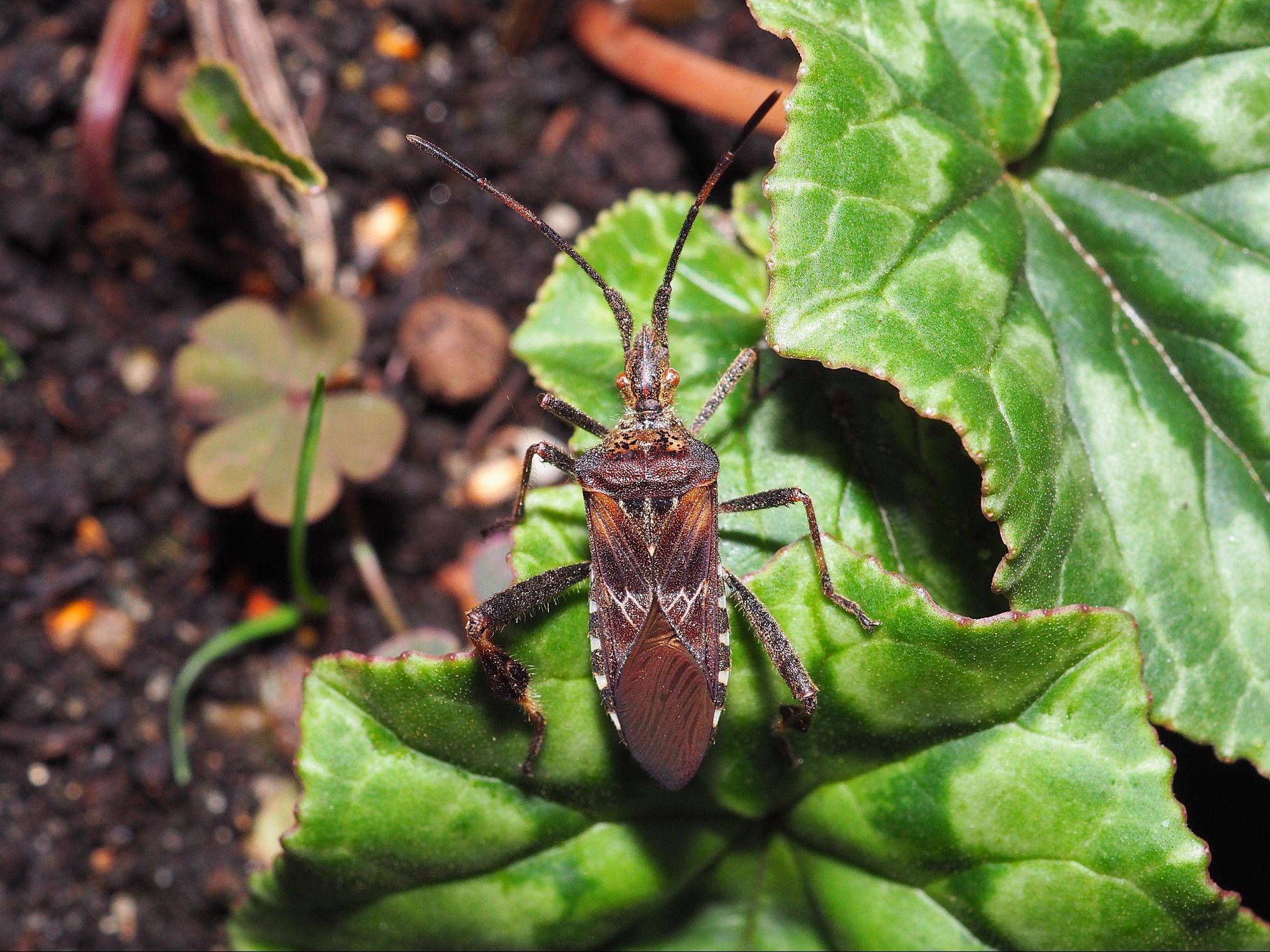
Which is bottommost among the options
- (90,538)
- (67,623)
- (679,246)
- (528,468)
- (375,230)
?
(67,623)

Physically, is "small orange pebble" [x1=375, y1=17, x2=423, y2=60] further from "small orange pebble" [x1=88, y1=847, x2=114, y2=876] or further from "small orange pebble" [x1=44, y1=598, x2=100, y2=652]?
"small orange pebble" [x1=88, y1=847, x2=114, y2=876]

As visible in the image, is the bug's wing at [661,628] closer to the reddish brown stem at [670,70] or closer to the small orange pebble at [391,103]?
the reddish brown stem at [670,70]

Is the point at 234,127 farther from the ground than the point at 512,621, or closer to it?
farther from the ground

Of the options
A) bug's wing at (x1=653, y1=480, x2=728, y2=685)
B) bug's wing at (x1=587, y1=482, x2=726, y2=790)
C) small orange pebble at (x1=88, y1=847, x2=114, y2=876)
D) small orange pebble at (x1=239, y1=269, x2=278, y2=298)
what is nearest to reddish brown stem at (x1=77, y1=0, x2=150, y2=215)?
small orange pebble at (x1=239, y1=269, x2=278, y2=298)

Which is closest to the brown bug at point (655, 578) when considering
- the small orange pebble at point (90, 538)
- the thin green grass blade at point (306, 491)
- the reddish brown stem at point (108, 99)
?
the thin green grass blade at point (306, 491)

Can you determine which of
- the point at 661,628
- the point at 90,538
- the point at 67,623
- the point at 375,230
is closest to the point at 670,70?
the point at 375,230

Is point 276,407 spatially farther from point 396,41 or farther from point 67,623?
point 396,41
